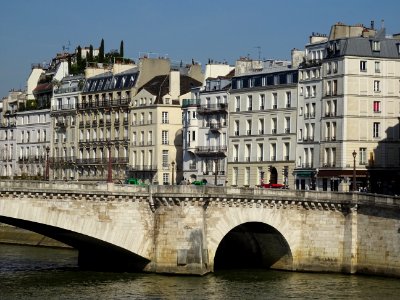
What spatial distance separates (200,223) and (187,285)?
534cm

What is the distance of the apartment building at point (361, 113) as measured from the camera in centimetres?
9538

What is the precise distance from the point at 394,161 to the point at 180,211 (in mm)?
31099

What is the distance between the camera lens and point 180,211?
2781 inches

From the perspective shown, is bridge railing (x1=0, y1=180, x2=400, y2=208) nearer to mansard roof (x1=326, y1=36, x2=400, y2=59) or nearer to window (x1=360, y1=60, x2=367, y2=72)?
mansard roof (x1=326, y1=36, x2=400, y2=59)

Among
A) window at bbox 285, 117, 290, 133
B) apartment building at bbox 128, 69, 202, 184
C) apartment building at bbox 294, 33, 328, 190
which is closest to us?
apartment building at bbox 294, 33, 328, 190

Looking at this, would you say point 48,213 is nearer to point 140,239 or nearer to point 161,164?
point 140,239

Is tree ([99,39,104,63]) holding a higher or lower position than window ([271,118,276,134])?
higher

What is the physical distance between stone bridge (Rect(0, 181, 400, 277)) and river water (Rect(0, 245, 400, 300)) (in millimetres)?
1274

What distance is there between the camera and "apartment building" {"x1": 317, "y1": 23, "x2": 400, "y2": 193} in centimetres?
9538

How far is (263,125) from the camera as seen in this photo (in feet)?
339

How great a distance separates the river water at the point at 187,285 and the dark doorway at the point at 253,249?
59.3 inches

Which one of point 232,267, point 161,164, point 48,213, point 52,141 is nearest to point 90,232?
point 48,213

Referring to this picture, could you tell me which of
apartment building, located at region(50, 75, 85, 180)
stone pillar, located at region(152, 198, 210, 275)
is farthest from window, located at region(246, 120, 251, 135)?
stone pillar, located at region(152, 198, 210, 275)

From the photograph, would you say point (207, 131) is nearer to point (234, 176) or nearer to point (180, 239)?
point (234, 176)
